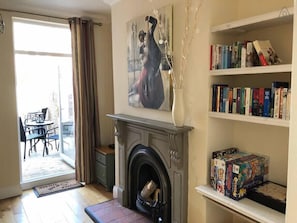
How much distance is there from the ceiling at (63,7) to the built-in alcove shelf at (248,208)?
2445 mm

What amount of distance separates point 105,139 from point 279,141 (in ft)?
9.43

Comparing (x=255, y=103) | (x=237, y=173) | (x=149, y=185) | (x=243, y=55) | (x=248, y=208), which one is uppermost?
(x=243, y=55)

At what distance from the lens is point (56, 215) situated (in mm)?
2979

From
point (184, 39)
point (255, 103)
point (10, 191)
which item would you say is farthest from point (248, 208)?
point (10, 191)

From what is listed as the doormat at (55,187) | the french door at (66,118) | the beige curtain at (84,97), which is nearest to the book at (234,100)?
the beige curtain at (84,97)

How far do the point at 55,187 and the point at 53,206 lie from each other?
0.59 m

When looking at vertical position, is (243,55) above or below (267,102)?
above

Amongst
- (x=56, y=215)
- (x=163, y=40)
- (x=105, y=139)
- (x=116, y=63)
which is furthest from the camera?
(x=105, y=139)

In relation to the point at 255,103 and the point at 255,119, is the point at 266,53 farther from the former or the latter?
the point at 255,119

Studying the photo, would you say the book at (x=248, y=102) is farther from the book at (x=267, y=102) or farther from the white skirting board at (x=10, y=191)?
the white skirting board at (x=10, y=191)

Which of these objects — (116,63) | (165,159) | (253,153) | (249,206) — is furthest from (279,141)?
(116,63)

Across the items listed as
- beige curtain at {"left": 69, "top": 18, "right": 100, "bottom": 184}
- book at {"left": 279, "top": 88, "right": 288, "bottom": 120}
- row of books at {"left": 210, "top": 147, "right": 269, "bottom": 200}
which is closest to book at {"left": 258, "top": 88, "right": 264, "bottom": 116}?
book at {"left": 279, "top": 88, "right": 288, "bottom": 120}

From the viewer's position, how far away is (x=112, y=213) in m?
2.92

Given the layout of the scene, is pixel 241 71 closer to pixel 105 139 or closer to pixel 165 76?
pixel 165 76
